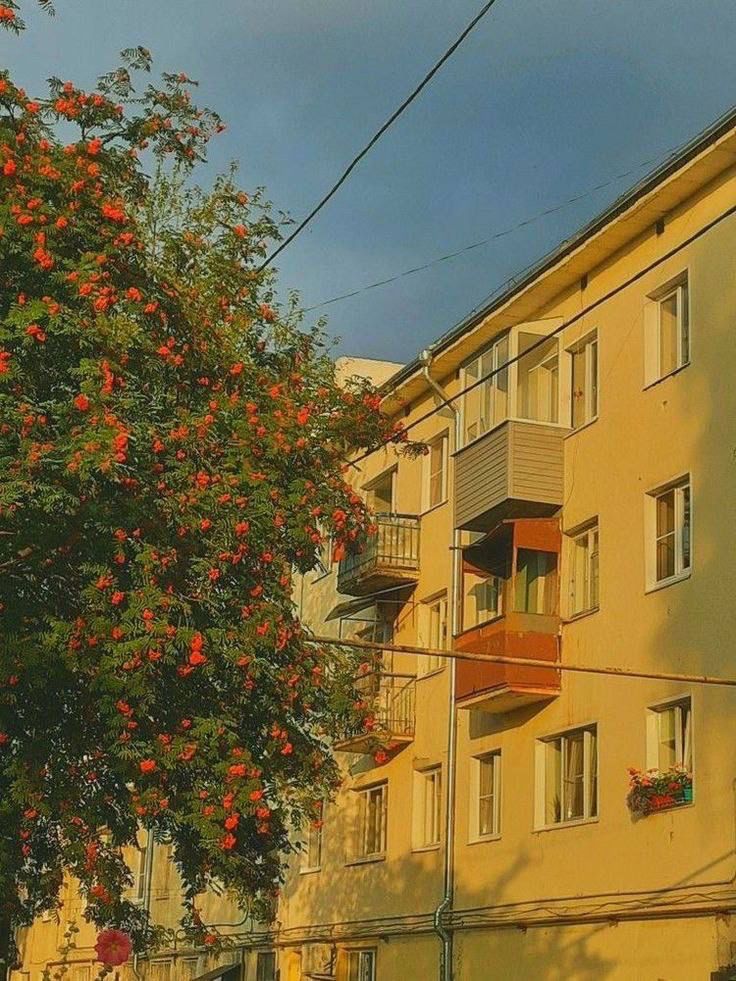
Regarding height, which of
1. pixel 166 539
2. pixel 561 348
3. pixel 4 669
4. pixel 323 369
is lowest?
pixel 4 669

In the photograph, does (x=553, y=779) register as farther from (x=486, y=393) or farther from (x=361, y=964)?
(x=361, y=964)

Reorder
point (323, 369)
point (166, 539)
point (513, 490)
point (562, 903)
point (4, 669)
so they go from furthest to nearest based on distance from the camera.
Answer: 1. point (513, 490)
2. point (562, 903)
3. point (323, 369)
4. point (166, 539)
5. point (4, 669)

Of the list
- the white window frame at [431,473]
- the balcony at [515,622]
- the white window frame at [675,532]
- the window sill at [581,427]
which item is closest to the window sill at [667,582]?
the white window frame at [675,532]

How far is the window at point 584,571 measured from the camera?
24.9 meters

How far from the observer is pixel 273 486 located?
16.9 metres

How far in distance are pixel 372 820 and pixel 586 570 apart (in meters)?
9.36

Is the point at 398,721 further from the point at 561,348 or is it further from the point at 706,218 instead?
the point at 706,218

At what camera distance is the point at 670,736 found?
22.0m

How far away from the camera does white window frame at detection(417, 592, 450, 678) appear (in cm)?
3020

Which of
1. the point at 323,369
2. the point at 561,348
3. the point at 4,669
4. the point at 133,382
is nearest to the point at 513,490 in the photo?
the point at 561,348

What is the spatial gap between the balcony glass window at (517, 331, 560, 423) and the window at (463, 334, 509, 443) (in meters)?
0.30

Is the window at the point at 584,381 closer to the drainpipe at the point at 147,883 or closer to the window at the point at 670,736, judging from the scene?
the window at the point at 670,736

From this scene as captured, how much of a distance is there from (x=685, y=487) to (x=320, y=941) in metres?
14.1

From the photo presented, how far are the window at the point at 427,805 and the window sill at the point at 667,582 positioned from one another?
25.9 feet
